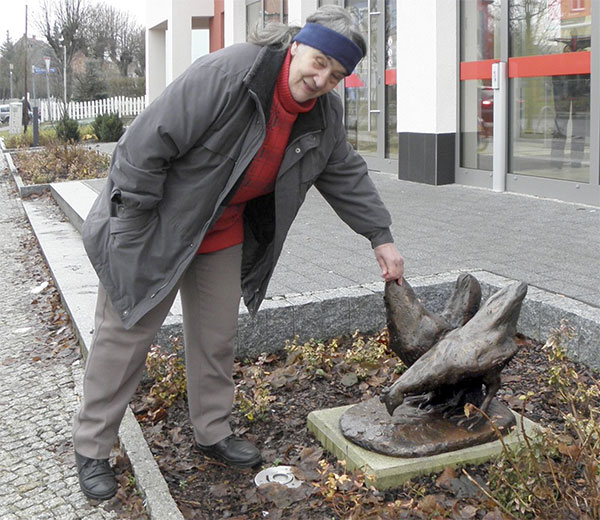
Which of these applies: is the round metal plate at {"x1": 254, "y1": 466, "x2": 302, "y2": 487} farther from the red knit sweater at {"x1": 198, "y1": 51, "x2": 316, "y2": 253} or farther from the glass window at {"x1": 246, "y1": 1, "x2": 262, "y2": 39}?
the glass window at {"x1": 246, "y1": 1, "x2": 262, "y2": 39}

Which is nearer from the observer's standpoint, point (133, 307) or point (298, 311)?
point (133, 307)

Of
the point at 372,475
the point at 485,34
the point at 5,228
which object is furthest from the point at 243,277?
the point at 5,228

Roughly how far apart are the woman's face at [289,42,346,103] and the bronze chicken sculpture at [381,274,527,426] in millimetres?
887

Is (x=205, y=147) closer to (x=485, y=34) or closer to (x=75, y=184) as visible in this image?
(x=485, y=34)

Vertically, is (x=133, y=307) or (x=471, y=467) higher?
(x=133, y=307)

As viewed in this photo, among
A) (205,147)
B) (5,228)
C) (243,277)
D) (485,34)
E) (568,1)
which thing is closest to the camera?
(205,147)

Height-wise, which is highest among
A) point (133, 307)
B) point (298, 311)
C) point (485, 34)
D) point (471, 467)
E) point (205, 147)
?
point (485, 34)

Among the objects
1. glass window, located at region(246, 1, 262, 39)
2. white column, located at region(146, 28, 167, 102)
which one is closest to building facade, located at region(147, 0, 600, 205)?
glass window, located at region(246, 1, 262, 39)

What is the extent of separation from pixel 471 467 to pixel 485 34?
8243 mm

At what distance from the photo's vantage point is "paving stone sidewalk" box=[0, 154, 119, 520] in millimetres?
3430

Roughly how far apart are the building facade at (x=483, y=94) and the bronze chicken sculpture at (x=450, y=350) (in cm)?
601

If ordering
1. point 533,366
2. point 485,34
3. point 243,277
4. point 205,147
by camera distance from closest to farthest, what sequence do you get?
point 205,147
point 243,277
point 533,366
point 485,34

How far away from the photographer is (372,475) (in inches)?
122

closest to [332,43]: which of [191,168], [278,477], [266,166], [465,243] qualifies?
[266,166]
